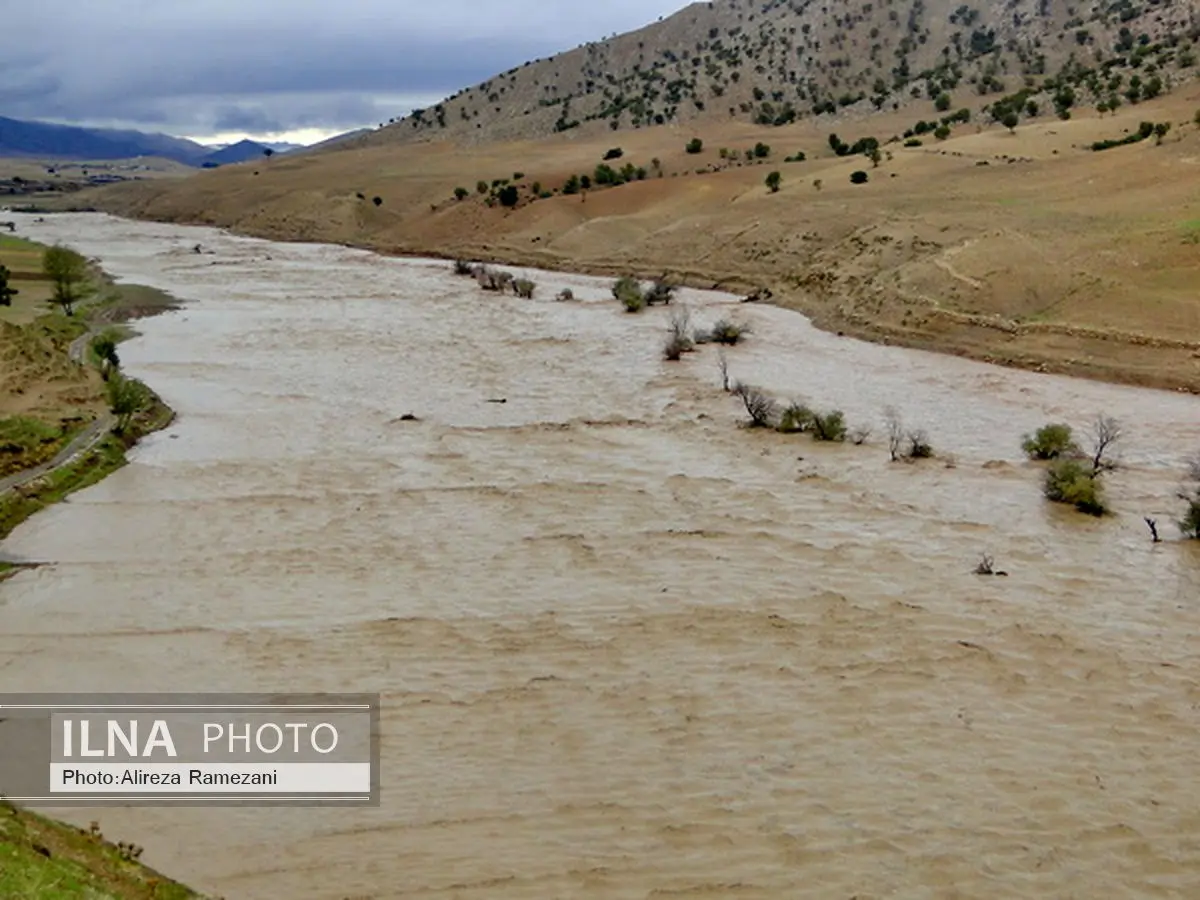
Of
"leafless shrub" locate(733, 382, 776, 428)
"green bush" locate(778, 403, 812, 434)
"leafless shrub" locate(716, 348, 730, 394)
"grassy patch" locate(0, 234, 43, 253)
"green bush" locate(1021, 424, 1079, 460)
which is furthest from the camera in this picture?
"grassy patch" locate(0, 234, 43, 253)

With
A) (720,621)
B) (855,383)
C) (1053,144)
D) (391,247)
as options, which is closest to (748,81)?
(391,247)

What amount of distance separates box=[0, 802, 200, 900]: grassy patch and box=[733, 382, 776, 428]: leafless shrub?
54.6ft

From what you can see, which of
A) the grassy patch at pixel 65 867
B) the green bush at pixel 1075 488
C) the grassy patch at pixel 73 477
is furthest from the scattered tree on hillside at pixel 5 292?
the green bush at pixel 1075 488

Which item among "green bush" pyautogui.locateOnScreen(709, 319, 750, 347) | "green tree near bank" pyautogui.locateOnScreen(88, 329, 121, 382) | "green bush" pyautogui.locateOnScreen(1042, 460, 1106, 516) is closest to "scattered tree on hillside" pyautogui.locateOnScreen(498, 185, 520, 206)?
"green bush" pyautogui.locateOnScreen(709, 319, 750, 347)

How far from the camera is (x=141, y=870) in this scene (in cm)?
821

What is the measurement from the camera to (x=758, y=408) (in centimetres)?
2320

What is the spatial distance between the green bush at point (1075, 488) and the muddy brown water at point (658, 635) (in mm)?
350

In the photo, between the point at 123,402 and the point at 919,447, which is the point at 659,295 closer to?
the point at 919,447

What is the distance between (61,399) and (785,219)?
33.8 m

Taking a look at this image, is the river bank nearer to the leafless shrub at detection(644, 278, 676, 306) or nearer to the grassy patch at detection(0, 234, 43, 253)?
the leafless shrub at detection(644, 278, 676, 306)

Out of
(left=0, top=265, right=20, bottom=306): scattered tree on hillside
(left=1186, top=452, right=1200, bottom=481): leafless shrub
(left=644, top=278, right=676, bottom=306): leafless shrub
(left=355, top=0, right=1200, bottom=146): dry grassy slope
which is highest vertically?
(left=355, top=0, right=1200, bottom=146): dry grassy slope

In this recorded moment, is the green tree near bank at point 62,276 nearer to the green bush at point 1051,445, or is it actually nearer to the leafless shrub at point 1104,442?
the green bush at point 1051,445

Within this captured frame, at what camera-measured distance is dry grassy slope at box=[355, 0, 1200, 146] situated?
8406cm

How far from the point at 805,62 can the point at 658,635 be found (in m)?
102
